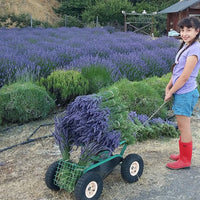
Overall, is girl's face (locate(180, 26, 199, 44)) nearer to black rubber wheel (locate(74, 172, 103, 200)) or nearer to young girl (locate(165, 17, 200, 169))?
young girl (locate(165, 17, 200, 169))

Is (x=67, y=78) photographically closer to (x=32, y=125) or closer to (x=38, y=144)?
(x=32, y=125)

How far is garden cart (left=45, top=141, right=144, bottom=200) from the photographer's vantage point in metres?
2.47

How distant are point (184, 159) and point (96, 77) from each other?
269 centimetres

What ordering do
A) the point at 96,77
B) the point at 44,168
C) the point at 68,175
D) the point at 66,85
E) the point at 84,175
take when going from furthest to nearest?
the point at 96,77
the point at 66,85
the point at 44,168
the point at 68,175
the point at 84,175

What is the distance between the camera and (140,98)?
4.80 metres

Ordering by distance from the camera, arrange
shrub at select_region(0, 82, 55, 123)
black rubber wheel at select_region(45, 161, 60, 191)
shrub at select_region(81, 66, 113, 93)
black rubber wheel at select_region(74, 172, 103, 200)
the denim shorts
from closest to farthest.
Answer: black rubber wheel at select_region(74, 172, 103, 200) → black rubber wheel at select_region(45, 161, 60, 191) → the denim shorts → shrub at select_region(0, 82, 55, 123) → shrub at select_region(81, 66, 113, 93)

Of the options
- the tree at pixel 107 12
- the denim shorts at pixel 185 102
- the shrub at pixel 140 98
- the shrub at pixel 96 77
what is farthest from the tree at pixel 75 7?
the denim shorts at pixel 185 102

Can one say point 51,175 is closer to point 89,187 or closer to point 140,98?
point 89,187

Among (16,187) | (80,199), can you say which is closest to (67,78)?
(16,187)

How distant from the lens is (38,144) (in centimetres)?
402

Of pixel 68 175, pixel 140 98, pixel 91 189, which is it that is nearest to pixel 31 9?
pixel 140 98

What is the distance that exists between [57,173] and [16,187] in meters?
0.49

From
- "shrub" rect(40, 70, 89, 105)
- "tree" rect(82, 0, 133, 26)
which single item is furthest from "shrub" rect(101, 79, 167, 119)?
"tree" rect(82, 0, 133, 26)

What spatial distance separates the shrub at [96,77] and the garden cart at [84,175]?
280 cm
